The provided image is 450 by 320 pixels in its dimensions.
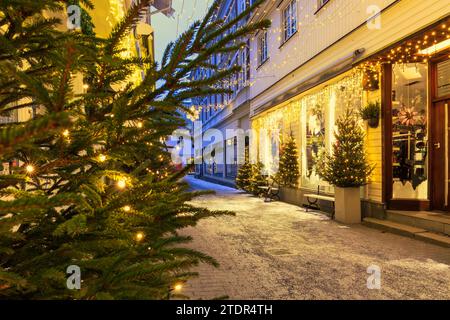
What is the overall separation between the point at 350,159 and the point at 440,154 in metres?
2.10

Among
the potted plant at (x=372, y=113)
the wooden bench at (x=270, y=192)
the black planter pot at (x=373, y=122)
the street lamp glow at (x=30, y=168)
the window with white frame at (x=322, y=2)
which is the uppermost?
the window with white frame at (x=322, y=2)

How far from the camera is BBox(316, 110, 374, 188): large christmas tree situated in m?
9.88

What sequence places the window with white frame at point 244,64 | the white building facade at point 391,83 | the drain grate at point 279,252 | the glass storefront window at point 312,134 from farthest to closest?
the window with white frame at point 244,64 → the glass storefront window at point 312,134 → the white building facade at point 391,83 → the drain grate at point 279,252

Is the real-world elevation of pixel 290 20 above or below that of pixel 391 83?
above

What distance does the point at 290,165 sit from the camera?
1539cm

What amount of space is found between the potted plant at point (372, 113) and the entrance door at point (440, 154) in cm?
129

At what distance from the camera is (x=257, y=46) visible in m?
20.7

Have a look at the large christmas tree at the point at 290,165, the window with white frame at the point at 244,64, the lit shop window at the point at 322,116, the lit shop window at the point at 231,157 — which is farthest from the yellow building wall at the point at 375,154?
the lit shop window at the point at 231,157

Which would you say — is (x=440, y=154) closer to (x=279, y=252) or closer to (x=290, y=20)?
(x=279, y=252)

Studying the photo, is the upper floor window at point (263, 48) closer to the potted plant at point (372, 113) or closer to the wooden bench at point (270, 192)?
the wooden bench at point (270, 192)

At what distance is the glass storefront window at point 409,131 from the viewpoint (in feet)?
31.6

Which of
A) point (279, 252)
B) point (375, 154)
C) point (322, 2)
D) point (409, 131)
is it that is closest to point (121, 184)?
point (279, 252)

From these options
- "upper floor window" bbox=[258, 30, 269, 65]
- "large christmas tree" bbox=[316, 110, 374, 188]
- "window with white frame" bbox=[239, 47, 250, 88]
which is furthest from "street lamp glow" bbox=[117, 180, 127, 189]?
"window with white frame" bbox=[239, 47, 250, 88]

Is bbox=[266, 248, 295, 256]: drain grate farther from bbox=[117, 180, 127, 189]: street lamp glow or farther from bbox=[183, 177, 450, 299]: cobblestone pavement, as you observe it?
bbox=[117, 180, 127, 189]: street lamp glow
